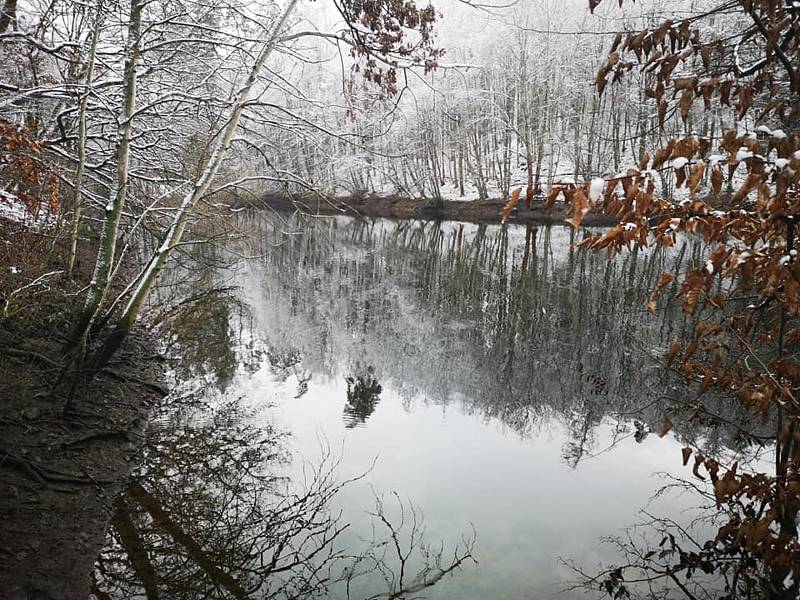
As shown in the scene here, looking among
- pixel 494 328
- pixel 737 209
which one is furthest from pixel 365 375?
pixel 737 209

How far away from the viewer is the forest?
282 centimetres

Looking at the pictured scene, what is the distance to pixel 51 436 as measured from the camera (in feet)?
17.8

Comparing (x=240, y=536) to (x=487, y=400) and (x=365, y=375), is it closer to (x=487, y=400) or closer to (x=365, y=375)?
(x=487, y=400)

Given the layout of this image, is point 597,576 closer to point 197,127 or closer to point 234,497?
point 234,497

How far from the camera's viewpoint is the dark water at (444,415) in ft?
16.9

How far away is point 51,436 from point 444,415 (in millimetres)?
4774

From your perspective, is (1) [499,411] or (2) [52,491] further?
(1) [499,411]

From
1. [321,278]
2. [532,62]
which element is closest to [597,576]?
[321,278]

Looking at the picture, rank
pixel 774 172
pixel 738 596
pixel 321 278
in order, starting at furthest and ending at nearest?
pixel 321 278
pixel 738 596
pixel 774 172

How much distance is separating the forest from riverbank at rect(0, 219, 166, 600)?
3cm

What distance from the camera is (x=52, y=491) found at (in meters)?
4.73

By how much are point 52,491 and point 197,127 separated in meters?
6.35

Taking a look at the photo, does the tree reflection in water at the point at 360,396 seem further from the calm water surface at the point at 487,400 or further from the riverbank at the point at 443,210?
the riverbank at the point at 443,210

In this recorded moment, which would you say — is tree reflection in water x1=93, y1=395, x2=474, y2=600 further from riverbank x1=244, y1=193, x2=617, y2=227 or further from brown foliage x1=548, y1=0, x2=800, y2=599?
riverbank x1=244, y1=193, x2=617, y2=227
